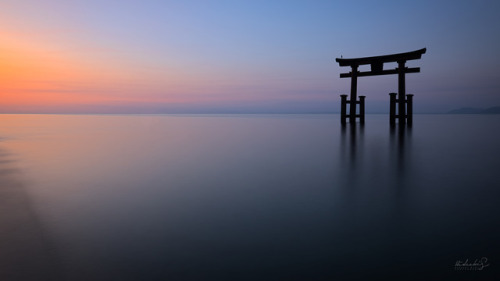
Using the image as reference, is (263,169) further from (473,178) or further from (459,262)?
(459,262)

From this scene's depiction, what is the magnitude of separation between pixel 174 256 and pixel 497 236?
2.91m

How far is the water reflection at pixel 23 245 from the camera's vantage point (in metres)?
2.42

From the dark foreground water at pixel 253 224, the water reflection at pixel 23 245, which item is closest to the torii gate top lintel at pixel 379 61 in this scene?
the dark foreground water at pixel 253 224

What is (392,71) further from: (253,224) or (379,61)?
(253,224)

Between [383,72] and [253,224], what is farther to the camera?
[383,72]

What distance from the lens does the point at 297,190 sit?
504cm

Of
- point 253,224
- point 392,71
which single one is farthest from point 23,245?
point 392,71
